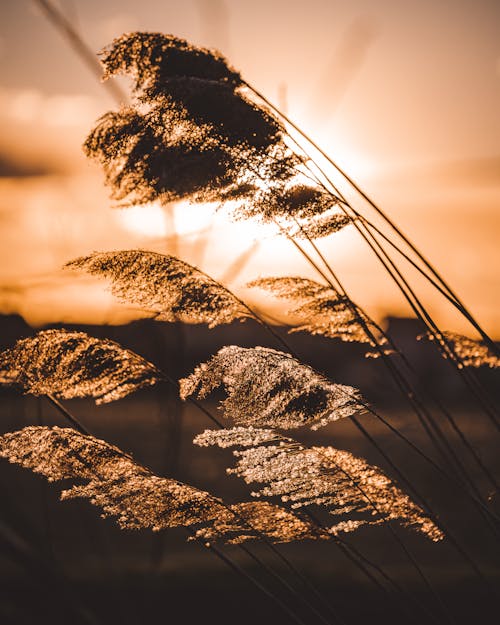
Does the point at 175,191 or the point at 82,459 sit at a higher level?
the point at 175,191

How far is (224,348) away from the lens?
229 centimetres

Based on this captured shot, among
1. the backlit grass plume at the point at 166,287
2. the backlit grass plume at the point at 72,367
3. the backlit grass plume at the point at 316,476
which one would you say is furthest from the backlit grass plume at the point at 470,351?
the backlit grass plume at the point at 72,367

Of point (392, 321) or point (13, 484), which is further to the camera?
point (13, 484)

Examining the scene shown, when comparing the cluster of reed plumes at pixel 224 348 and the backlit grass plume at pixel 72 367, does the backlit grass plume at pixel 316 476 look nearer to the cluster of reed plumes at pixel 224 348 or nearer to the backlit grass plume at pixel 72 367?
the cluster of reed plumes at pixel 224 348

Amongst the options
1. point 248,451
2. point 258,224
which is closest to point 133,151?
point 258,224

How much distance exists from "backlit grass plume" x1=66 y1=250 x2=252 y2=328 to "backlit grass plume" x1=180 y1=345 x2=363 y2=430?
0.21 meters

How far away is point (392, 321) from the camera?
2.78 metres

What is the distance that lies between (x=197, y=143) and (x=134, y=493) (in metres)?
1.27

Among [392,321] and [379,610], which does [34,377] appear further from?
[379,610]

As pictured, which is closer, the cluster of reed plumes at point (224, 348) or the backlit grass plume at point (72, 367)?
the cluster of reed plumes at point (224, 348)

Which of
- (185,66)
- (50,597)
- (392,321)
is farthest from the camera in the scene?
(392,321)

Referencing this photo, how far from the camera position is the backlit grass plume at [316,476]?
2.26 m

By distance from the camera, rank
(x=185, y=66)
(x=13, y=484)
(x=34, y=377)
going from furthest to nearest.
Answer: (x=13, y=484) → (x=34, y=377) → (x=185, y=66)

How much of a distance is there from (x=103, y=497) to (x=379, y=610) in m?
3.43
